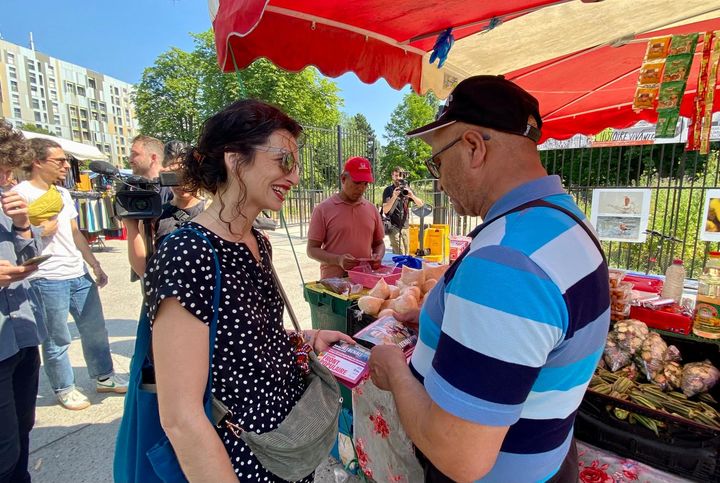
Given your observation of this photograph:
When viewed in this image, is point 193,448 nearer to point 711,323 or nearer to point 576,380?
point 576,380

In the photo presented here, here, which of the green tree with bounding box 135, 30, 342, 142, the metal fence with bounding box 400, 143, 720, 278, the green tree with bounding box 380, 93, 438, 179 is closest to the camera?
the metal fence with bounding box 400, 143, 720, 278

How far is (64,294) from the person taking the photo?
3156mm

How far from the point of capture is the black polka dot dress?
3.22ft

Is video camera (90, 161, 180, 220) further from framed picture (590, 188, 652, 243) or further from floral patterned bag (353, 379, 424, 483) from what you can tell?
framed picture (590, 188, 652, 243)

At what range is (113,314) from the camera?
5.40 m

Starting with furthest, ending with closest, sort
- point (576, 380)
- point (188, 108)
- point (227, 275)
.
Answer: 1. point (188, 108)
2. point (227, 275)
3. point (576, 380)

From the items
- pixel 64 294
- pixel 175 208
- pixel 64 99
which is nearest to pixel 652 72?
pixel 175 208

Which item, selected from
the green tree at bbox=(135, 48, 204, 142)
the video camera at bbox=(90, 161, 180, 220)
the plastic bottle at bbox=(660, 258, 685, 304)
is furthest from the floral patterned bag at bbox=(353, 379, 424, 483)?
the green tree at bbox=(135, 48, 204, 142)

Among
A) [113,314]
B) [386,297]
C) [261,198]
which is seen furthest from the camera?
[113,314]

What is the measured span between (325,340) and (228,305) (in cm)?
83

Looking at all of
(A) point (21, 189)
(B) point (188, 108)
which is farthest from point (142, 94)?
(A) point (21, 189)

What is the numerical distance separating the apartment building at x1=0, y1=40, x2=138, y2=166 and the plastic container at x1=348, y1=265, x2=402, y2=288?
245 ft

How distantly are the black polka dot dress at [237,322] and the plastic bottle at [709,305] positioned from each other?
2045mm

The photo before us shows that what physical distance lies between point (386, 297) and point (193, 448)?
1.52 metres
